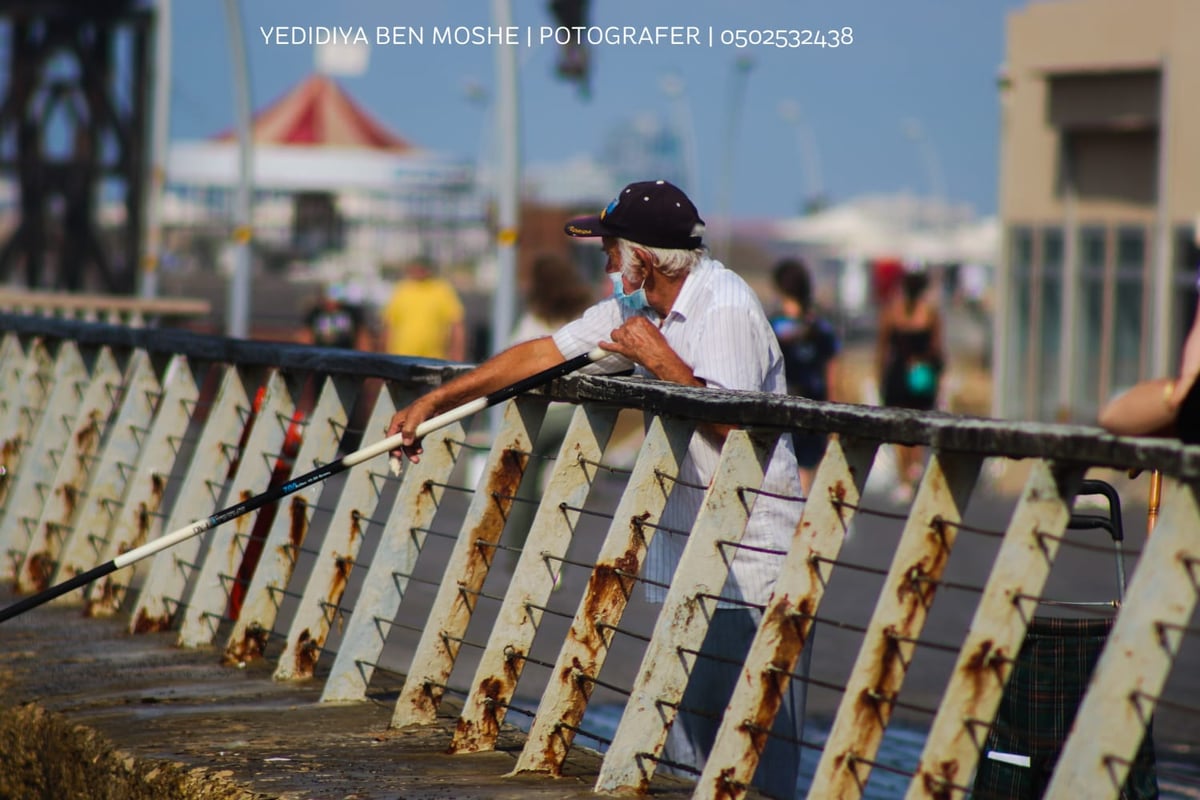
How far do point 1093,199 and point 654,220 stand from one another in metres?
14.7

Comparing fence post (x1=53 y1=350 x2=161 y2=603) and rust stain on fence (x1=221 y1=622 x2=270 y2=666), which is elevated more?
fence post (x1=53 y1=350 x2=161 y2=603)

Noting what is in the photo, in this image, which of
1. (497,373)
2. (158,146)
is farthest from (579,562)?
(158,146)

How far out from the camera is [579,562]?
5707 mm

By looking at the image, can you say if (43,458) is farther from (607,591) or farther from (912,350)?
(912,350)

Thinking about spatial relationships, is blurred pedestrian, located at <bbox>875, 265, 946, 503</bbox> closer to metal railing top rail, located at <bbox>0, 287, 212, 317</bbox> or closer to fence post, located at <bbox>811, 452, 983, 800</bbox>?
metal railing top rail, located at <bbox>0, 287, 212, 317</bbox>

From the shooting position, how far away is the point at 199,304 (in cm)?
1459

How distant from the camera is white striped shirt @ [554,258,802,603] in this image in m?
4.52

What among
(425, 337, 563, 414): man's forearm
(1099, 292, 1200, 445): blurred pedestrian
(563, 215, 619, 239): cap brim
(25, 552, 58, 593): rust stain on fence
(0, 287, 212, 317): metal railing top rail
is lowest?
(25, 552, 58, 593): rust stain on fence

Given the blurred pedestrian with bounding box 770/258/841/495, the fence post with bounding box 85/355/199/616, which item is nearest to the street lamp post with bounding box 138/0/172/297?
the blurred pedestrian with bounding box 770/258/841/495

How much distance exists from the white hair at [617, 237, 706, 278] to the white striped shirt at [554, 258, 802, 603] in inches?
1.1

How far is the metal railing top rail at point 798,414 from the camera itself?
3.12m

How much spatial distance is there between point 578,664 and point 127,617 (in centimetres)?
Answer: 272

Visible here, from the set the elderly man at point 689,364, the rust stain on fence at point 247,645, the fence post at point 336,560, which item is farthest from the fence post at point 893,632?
the rust stain on fence at point 247,645

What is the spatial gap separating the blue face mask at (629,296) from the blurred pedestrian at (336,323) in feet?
35.4
